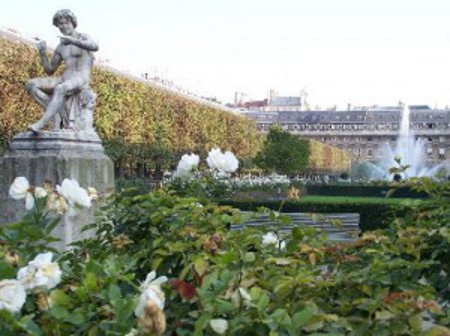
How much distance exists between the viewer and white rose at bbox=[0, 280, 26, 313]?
171 centimetres

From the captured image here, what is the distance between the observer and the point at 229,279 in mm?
1986

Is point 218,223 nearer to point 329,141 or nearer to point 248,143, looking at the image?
point 248,143

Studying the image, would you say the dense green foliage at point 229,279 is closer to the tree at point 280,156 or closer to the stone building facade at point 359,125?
the tree at point 280,156

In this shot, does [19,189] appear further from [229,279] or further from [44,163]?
[44,163]

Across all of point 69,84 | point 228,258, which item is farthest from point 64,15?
point 228,258

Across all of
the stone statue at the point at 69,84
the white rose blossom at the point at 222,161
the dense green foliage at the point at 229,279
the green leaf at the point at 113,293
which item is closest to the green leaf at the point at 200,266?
the dense green foliage at the point at 229,279

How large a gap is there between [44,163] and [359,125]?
336ft

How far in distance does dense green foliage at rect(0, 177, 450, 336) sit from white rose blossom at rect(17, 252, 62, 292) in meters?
0.04

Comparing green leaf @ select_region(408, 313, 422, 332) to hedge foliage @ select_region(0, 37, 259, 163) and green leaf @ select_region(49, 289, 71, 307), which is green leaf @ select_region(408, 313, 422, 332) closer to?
green leaf @ select_region(49, 289, 71, 307)

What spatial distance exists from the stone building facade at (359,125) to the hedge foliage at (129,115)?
56.4 metres

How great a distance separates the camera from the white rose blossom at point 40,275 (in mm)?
1842

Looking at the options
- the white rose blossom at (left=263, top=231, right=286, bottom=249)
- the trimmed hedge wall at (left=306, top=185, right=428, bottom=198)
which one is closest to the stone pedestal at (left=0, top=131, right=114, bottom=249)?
the white rose blossom at (left=263, top=231, right=286, bottom=249)

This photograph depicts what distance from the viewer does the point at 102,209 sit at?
3539mm

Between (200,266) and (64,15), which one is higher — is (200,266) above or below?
below
